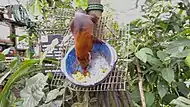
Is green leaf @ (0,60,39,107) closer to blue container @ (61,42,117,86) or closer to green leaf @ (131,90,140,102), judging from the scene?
blue container @ (61,42,117,86)

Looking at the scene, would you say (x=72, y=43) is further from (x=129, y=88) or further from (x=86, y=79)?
(x=129, y=88)

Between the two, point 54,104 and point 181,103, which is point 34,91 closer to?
point 54,104

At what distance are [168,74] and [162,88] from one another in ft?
0.18

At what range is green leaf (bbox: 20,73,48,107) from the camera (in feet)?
2.90

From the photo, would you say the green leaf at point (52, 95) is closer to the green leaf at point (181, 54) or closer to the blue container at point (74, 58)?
the blue container at point (74, 58)

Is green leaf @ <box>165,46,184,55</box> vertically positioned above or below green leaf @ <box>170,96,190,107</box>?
above

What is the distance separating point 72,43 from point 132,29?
0.34 meters

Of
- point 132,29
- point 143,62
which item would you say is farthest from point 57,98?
point 132,29

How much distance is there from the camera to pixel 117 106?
84 centimetres

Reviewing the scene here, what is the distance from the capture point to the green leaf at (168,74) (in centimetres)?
89

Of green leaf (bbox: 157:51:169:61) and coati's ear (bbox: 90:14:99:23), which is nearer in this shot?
coati's ear (bbox: 90:14:99:23)

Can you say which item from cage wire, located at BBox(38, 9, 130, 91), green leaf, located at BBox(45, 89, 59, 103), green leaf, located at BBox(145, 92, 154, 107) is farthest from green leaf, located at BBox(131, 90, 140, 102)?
green leaf, located at BBox(45, 89, 59, 103)

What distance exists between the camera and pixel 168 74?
2.95ft

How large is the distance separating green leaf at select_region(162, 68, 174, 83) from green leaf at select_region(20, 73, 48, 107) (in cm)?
35
